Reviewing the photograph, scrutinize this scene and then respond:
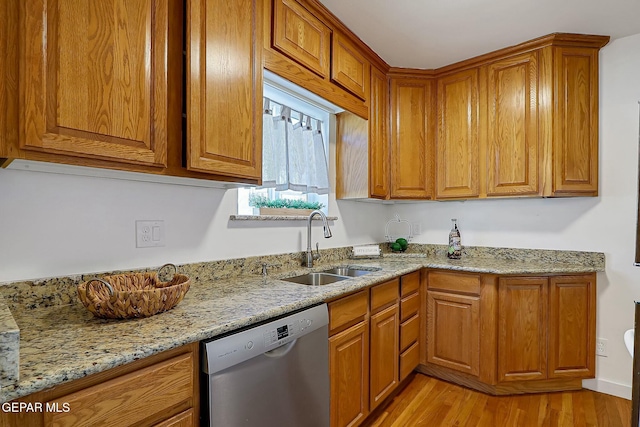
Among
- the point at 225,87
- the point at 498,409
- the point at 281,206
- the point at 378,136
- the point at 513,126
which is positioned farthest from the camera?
the point at 378,136

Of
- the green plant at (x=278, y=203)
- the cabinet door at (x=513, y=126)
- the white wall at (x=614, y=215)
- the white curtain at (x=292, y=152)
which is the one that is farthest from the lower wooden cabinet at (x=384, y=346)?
the white wall at (x=614, y=215)

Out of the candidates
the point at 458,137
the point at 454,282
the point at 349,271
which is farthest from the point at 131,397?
the point at 458,137

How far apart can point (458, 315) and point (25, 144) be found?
8.14 ft

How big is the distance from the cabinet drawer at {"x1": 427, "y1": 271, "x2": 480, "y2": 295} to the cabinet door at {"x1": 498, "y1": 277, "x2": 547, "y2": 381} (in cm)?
15

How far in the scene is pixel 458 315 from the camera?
237 centimetres

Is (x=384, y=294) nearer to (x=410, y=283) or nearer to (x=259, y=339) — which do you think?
(x=410, y=283)

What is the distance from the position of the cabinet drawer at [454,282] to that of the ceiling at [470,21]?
1.66 m

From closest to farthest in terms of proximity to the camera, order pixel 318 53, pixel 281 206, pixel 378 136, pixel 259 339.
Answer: pixel 259 339, pixel 318 53, pixel 281 206, pixel 378 136

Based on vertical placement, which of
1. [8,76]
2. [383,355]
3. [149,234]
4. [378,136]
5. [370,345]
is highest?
[378,136]

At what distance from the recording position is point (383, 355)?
6.62 feet

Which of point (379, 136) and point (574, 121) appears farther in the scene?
point (379, 136)

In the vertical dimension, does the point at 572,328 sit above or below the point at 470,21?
below

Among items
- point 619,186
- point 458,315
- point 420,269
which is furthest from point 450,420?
point 619,186

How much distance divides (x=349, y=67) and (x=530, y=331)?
2166 mm
